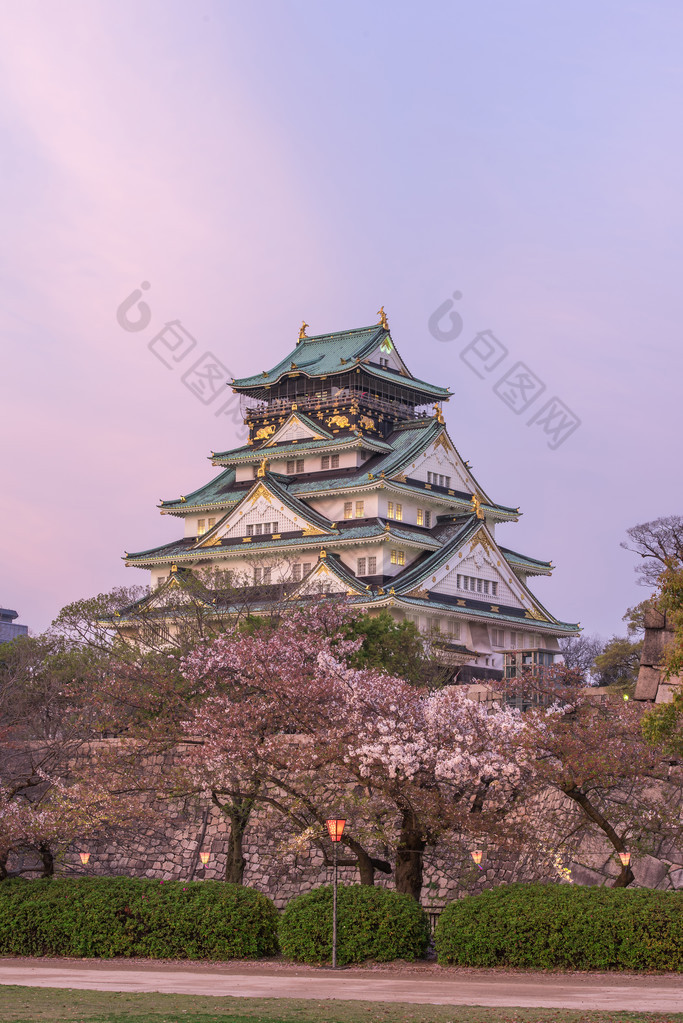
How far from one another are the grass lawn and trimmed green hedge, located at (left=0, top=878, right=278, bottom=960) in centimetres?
633

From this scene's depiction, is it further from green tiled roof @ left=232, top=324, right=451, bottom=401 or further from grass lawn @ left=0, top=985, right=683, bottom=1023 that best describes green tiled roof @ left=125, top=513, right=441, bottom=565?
grass lawn @ left=0, top=985, right=683, bottom=1023

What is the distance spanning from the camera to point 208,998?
19.2 meters

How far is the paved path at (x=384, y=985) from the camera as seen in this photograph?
18359 mm

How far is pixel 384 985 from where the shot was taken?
835 inches

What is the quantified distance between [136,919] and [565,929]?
9.74m

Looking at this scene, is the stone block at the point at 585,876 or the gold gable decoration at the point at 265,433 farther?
the gold gable decoration at the point at 265,433

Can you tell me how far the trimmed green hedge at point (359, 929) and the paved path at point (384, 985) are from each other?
75 cm

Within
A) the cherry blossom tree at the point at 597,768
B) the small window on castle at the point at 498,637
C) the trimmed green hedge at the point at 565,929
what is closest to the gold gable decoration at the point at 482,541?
the small window on castle at the point at 498,637

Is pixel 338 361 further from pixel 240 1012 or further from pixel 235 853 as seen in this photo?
pixel 240 1012

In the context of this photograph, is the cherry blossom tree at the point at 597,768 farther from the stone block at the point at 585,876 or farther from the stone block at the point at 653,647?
the stone block at the point at 653,647

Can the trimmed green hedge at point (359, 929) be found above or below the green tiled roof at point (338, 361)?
below

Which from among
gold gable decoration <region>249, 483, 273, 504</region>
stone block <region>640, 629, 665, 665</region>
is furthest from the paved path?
gold gable decoration <region>249, 483, 273, 504</region>

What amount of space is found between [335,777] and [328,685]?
6.73 feet

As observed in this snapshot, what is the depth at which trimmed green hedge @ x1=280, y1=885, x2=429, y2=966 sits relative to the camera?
24.4m
